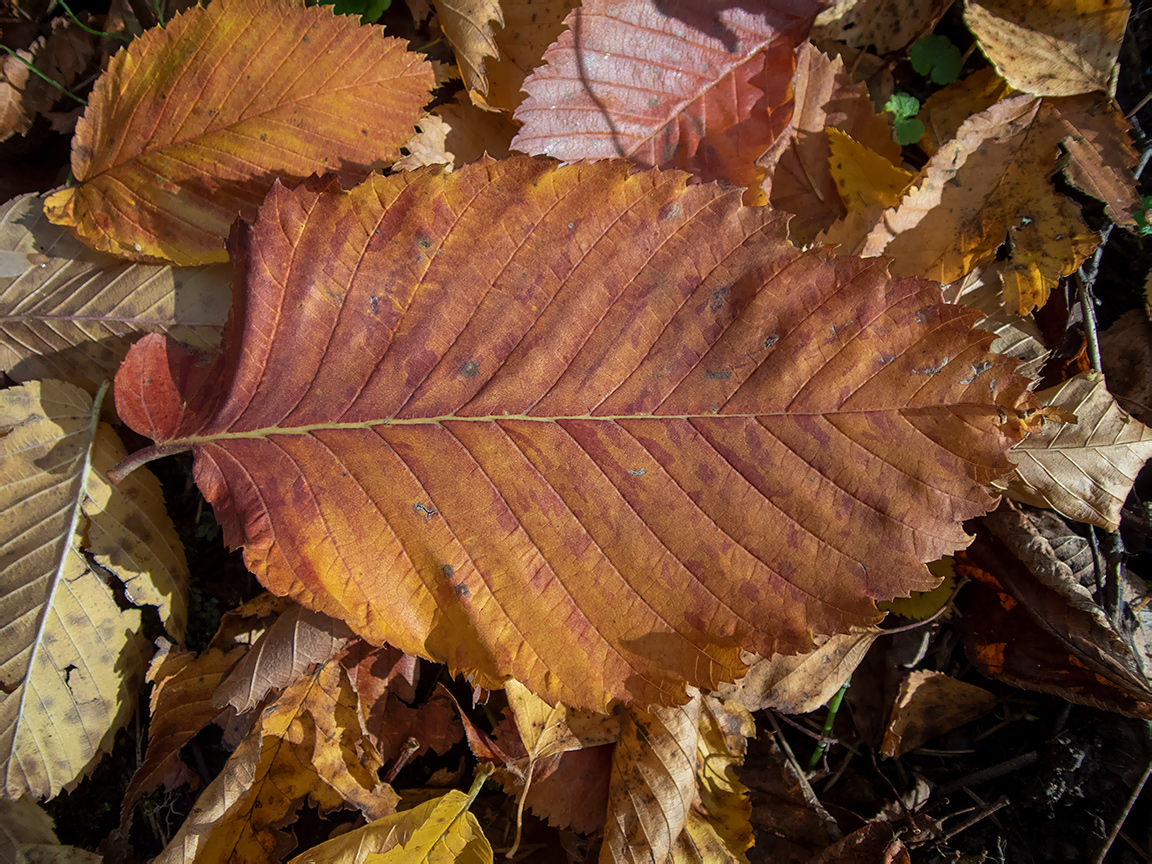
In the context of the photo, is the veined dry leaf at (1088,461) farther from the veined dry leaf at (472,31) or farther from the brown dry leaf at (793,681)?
the veined dry leaf at (472,31)

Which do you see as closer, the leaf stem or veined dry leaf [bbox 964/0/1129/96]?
the leaf stem

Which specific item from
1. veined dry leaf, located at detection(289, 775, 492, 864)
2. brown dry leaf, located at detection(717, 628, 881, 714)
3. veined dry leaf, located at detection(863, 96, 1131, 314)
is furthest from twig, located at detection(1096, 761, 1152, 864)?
veined dry leaf, located at detection(289, 775, 492, 864)

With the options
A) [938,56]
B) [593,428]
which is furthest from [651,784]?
[938,56]

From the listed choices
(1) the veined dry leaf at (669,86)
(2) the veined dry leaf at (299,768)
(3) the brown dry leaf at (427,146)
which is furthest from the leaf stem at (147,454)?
(1) the veined dry leaf at (669,86)

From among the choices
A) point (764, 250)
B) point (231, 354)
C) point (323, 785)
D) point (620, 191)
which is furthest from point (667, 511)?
point (323, 785)

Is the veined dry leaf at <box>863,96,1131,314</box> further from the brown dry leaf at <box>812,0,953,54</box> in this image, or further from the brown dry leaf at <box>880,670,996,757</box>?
the brown dry leaf at <box>880,670,996,757</box>

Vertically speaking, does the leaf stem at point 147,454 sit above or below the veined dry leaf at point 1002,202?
below

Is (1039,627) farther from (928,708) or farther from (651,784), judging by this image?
(651,784)
